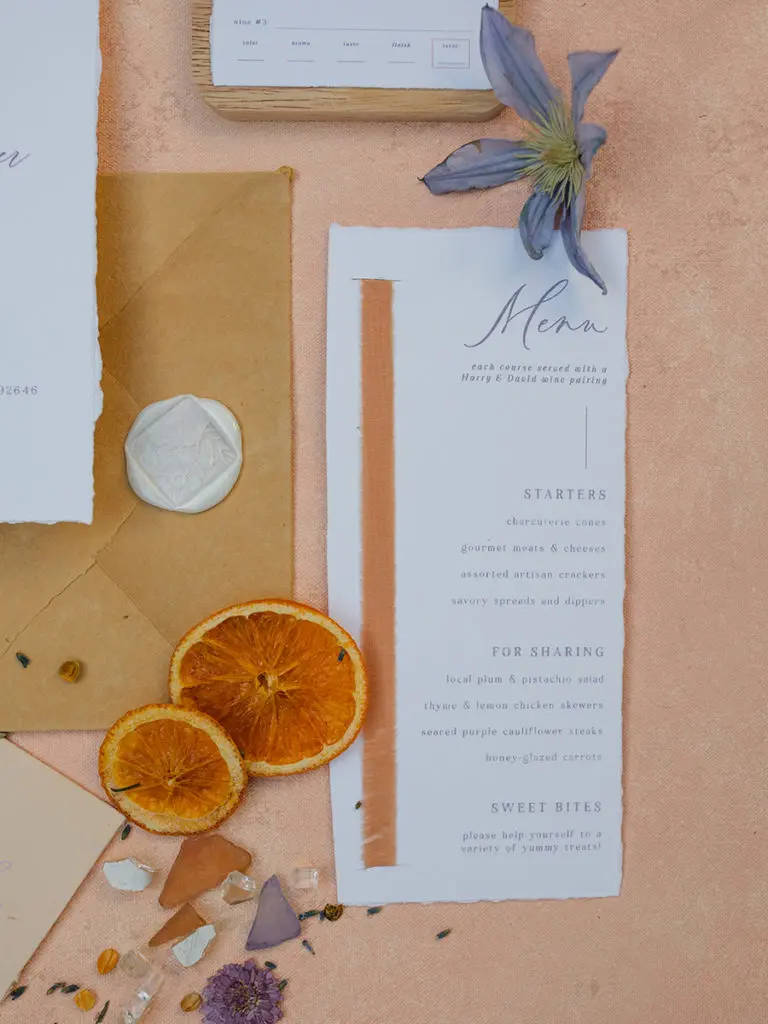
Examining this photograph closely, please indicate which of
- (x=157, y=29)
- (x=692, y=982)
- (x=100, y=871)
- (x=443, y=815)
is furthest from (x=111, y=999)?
(x=157, y=29)

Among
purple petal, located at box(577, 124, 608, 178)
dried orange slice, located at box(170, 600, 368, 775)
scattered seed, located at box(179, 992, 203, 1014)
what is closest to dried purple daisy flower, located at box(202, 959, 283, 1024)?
scattered seed, located at box(179, 992, 203, 1014)

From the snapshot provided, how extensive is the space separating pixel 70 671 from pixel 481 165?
37 centimetres

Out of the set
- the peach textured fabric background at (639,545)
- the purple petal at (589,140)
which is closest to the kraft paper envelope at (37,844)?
the peach textured fabric background at (639,545)

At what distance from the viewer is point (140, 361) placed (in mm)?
456

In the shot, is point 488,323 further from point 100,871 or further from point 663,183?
point 100,871

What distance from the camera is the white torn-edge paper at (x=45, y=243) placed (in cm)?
42

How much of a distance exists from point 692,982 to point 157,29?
2.12ft

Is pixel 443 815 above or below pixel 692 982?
above

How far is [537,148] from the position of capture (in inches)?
17.1

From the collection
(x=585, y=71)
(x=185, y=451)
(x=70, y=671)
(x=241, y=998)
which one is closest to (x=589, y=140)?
(x=585, y=71)

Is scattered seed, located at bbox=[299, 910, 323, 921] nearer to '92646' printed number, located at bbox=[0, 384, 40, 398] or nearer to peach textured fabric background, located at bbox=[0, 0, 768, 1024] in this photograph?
peach textured fabric background, located at bbox=[0, 0, 768, 1024]

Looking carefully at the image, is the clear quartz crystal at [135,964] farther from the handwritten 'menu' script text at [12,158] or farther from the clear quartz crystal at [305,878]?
the handwritten 'menu' script text at [12,158]

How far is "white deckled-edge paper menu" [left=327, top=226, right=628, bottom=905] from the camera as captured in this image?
0.46 metres

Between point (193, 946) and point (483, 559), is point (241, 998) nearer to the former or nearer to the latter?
point (193, 946)
